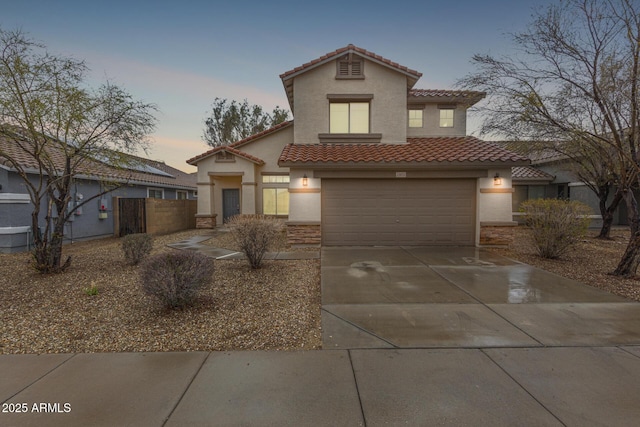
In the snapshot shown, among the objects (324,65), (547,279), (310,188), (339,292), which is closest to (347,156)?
(310,188)

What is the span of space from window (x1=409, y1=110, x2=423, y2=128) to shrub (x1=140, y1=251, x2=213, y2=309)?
12.9m

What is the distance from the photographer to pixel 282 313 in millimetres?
4727

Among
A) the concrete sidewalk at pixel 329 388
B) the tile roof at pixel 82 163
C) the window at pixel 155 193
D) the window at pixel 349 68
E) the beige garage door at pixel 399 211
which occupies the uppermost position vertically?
the window at pixel 349 68

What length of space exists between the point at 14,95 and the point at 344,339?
28.3 feet

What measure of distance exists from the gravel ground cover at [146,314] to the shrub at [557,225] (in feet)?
23.4

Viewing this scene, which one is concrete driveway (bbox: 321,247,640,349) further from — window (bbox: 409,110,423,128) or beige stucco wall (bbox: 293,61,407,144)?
window (bbox: 409,110,423,128)

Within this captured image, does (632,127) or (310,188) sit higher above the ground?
(632,127)

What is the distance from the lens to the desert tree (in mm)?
28812

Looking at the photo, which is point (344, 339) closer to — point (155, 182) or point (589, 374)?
point (589, 374)

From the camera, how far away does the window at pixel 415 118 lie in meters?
14.6

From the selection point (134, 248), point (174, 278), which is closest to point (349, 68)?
point (134, 248)

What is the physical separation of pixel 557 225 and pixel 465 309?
19.4 ft

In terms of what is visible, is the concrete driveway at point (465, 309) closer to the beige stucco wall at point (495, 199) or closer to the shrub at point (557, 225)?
the shrub at point (557, 225)

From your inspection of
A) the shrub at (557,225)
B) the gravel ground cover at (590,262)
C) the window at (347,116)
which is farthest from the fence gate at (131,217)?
the shrub at (557,225)
